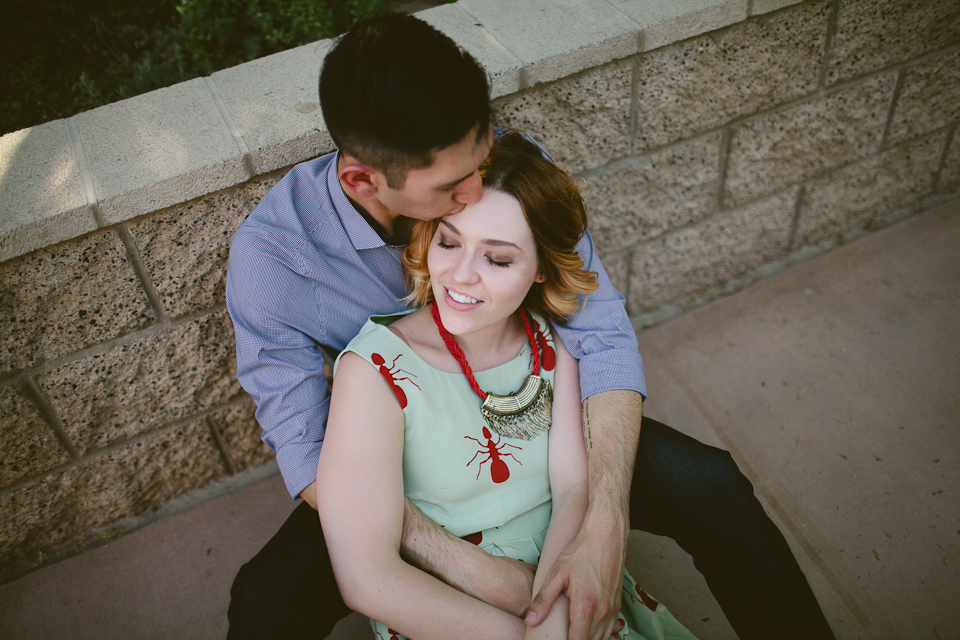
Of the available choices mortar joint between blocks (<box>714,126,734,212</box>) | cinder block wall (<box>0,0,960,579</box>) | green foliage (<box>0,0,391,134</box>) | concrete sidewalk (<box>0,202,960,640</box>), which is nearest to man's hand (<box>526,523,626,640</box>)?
concrete sidewalk (<box>0,202,960,640</box>)

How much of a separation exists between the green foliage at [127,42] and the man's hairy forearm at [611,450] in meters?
2.04

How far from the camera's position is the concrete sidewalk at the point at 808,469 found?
2.14m

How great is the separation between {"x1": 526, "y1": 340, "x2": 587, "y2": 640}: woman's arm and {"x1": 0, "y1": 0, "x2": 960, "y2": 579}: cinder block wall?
3.12 feet

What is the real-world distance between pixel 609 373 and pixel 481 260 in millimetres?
537

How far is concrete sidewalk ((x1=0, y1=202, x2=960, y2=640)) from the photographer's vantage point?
214 cm

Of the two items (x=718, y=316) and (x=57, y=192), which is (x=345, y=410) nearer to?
(x=57, y=192)

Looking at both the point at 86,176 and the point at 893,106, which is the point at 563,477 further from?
the point at 893,106

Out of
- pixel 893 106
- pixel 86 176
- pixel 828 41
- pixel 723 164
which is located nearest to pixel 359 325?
pixel 86 176

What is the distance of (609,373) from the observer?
75.2 inches

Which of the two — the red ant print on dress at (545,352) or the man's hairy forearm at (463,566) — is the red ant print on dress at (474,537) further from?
the red ant print on dress at (545,352)

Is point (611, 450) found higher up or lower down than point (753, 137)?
lower down

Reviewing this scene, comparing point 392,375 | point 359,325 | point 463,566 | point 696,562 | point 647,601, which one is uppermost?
point 392,375

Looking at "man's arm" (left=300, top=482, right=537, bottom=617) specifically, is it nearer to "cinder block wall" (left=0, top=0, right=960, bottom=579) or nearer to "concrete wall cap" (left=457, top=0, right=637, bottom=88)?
"cinder block wall" (left=0, top=0, right=960, bottom=579)

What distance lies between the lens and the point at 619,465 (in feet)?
5.77
